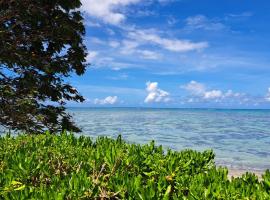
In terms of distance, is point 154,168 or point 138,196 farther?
point 154,168

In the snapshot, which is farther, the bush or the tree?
the tree

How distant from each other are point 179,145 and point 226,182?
1138 inches

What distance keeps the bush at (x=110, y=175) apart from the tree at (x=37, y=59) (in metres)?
9.26

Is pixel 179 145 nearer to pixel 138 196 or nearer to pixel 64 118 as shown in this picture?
pixel 64 118

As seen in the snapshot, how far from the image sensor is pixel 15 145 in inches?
344

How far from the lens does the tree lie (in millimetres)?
18125

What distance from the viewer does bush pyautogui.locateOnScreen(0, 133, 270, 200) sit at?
482 centimetres

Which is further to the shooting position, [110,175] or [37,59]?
[37,59]

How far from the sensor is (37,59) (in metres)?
18.8

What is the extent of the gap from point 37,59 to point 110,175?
44.2ft

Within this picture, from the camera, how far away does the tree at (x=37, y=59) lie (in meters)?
18.1

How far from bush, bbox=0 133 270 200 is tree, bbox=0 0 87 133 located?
9.26m

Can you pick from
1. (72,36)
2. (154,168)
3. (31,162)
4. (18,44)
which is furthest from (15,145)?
(72,36)

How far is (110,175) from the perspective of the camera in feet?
20.5
